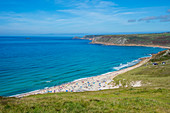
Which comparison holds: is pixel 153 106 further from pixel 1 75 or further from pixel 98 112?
pixel 1 75

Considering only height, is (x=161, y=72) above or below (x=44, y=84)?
above

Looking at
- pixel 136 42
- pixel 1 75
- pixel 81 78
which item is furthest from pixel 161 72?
pixel 136 42

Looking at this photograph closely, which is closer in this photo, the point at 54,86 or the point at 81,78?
the point at 54,86

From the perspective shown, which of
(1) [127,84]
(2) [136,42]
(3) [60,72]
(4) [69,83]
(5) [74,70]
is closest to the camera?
(1) [127,84]

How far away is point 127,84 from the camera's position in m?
36.0

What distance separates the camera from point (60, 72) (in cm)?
5544

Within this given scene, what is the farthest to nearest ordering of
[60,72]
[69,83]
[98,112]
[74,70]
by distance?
[74,70], [60,72], [69,83], [98,112]

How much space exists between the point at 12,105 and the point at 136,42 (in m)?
192

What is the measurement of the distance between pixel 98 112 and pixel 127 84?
83.5ft

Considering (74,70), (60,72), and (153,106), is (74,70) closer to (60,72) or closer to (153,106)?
(60,72)

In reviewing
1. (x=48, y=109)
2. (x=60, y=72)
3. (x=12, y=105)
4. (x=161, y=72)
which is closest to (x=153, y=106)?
(x=48, y=109)

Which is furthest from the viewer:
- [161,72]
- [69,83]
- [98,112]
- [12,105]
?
[69,83]

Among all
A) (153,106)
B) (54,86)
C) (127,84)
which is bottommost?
(54,86)

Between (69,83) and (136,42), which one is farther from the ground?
(136,42)
